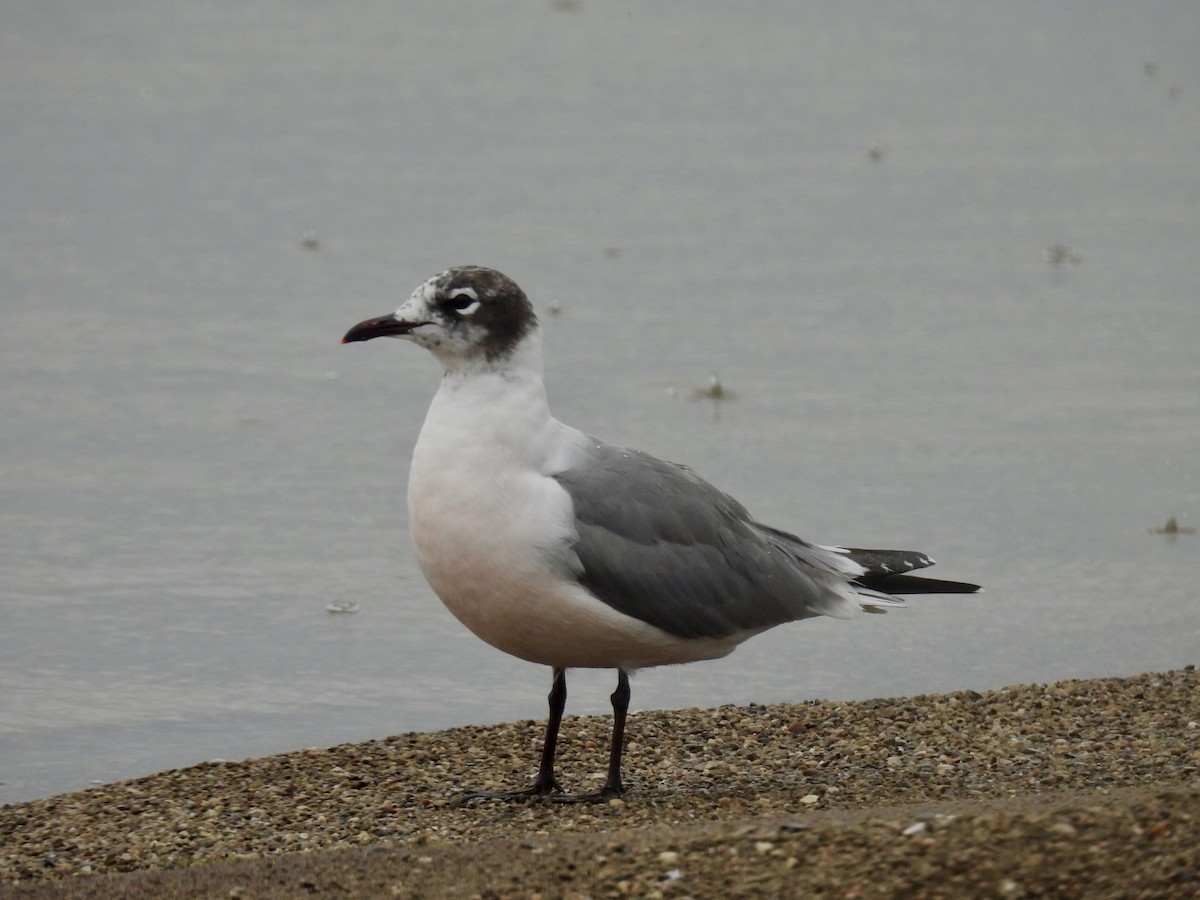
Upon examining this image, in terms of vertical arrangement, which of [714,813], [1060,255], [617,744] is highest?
[1060,255]

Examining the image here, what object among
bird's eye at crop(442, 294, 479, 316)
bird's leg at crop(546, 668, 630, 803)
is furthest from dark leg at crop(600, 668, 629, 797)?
bird's eye at crop(442, 294, 479, 316)

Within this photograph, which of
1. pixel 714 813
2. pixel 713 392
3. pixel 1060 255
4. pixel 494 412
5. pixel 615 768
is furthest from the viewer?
pixel 1060 255

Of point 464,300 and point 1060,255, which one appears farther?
point 1060,255

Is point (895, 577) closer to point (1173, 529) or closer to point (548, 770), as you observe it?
point (548, 770)

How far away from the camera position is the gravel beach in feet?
11.4

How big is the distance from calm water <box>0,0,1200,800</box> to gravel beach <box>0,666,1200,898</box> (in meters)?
0.31

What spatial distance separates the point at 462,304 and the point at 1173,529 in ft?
10.1

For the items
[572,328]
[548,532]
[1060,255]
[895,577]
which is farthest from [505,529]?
[1060,255]

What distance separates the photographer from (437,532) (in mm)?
4371

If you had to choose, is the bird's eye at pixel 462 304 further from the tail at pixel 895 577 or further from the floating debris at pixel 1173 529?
the floating debris at pixel 1173 529

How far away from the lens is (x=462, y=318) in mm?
4488

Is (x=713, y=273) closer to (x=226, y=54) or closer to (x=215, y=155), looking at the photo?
(x=215, y=155)

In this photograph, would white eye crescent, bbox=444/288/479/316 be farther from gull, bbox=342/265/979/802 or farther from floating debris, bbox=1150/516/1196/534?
floating debris, bbox=1150/516/1196/534

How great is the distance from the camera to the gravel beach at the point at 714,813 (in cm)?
348
